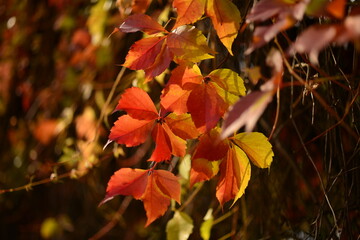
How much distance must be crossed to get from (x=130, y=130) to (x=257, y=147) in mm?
206

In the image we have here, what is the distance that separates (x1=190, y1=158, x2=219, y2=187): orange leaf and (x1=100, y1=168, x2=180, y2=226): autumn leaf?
4cm

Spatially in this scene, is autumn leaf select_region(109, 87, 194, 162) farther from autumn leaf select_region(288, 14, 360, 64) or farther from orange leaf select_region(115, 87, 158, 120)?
autumn leaf select_region(288, 14, 360, 64)

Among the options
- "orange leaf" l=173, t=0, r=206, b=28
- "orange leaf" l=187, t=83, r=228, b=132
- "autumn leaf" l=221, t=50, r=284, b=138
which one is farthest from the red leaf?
"orange leaf" l=173, t=0, r=206, b=28

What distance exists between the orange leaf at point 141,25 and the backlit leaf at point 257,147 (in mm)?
217

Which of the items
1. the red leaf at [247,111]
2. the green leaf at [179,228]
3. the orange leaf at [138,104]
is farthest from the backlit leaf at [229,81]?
the green leaf at [179,228]

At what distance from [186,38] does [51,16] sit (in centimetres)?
200

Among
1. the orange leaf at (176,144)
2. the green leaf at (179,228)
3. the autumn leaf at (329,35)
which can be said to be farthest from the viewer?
the green leaf at (179,228)

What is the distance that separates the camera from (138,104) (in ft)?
2.65

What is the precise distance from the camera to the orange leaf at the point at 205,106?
725mm

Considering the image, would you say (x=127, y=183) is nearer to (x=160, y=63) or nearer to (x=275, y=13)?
(x=160, y=63)

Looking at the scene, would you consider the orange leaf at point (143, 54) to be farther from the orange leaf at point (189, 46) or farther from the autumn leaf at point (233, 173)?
the autumn leaf at point (233, 173)

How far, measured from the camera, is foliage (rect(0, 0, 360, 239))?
75 centimetres

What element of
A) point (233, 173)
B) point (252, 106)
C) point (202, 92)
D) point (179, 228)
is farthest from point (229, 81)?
point (179, 228)

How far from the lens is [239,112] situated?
53 centimetres
